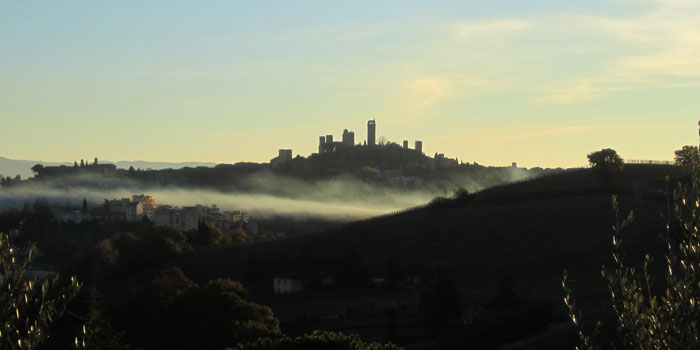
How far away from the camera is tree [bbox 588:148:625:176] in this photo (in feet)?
295

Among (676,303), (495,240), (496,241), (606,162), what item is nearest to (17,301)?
(676,303)

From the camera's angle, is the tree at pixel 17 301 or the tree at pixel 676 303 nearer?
the tree at pixel 676 303

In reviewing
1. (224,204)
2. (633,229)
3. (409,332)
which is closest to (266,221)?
(224,204)

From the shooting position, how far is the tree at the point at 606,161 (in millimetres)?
89812

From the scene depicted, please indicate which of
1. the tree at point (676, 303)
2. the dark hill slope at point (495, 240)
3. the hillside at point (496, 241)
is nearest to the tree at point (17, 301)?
the tree at point (676, 303)

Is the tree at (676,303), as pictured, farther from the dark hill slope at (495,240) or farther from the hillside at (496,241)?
the dark hill slope at (495,240)

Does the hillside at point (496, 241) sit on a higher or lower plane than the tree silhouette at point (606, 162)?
lower

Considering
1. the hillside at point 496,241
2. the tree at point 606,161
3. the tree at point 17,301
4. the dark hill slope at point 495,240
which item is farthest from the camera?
the tree at point 606,161

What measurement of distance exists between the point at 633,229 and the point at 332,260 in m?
21.0

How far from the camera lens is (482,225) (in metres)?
83.3

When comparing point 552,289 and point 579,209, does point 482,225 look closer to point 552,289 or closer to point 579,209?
point 579,209

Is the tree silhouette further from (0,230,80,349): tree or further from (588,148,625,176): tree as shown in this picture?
(0,230,80,349): tree

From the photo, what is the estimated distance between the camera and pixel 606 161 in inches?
3543

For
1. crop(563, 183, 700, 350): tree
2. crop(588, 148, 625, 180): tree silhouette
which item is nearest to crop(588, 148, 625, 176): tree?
crop(588, 148, 625, 180): tree silhouette
